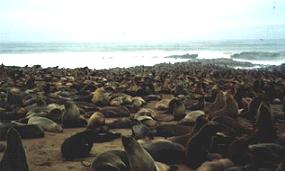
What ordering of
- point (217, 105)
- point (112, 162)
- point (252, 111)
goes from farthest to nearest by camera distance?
1. point (217, 105)
2. point (252, 111)
3. point (112, 162)

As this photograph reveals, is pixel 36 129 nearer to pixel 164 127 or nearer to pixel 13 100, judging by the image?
pixel 164 127

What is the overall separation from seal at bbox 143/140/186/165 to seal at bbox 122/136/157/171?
0.64 m

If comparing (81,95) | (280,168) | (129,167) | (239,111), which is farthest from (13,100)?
(280,168)

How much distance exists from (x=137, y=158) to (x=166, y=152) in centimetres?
80

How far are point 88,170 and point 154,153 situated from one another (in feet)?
2.24

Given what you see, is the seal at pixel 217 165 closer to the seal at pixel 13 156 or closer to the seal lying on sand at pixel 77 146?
the seal lying on sand at pixel 77 146

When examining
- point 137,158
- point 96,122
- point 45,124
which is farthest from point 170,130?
Answer: point 137,158

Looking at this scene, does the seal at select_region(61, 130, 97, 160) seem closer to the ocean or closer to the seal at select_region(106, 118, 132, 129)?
the seal at select_region(106, 118, 132, 129)

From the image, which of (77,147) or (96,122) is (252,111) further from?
(77,147)

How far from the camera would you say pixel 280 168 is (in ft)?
10.1

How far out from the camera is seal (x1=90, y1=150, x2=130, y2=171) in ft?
11.5

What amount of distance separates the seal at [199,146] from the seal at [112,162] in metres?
0.75

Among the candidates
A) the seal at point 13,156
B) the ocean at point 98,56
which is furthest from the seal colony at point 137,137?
the ocean at point 98,56

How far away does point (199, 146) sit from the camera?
13.2ft
